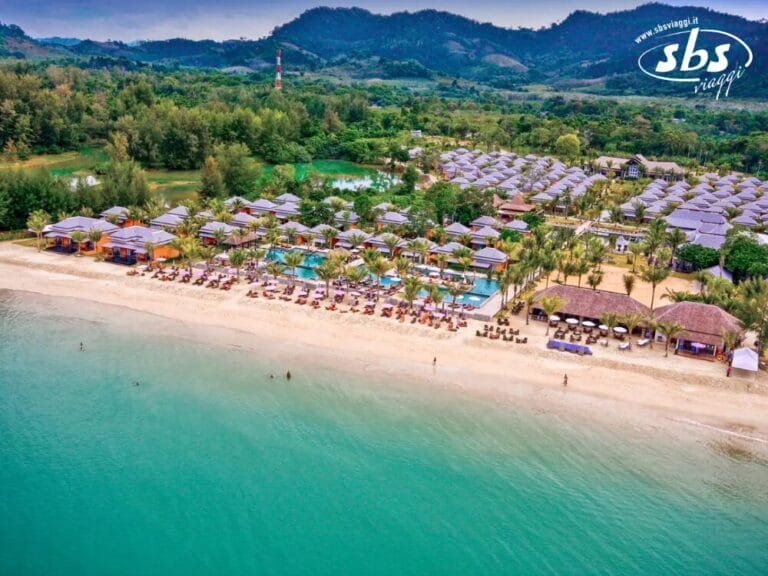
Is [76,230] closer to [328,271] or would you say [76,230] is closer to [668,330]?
[328,271]

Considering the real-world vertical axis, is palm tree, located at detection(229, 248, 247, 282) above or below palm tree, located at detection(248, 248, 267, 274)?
above

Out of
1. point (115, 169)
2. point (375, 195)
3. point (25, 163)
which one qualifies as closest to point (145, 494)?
point (115, 169)

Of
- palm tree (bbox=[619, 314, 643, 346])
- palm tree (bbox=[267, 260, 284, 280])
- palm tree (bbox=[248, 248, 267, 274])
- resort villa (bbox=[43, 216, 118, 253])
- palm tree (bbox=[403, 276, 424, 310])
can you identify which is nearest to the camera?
palm tree (bbox=[619, 314, 643, 346])

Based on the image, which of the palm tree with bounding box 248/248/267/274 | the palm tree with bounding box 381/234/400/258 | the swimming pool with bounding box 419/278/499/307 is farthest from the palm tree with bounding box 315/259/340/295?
the palm tree with bounding box 381/234/400/258

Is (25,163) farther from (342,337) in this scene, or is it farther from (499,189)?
(342,337)

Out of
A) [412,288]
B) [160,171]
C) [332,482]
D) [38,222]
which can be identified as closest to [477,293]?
[412,288]

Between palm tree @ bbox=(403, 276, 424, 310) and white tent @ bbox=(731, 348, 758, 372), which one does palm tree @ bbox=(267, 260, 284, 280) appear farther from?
white tent @ bbox=(731, 348, 758, 372)

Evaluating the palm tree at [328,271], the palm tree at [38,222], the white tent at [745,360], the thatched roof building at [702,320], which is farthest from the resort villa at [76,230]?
the white tent at [745,360]
